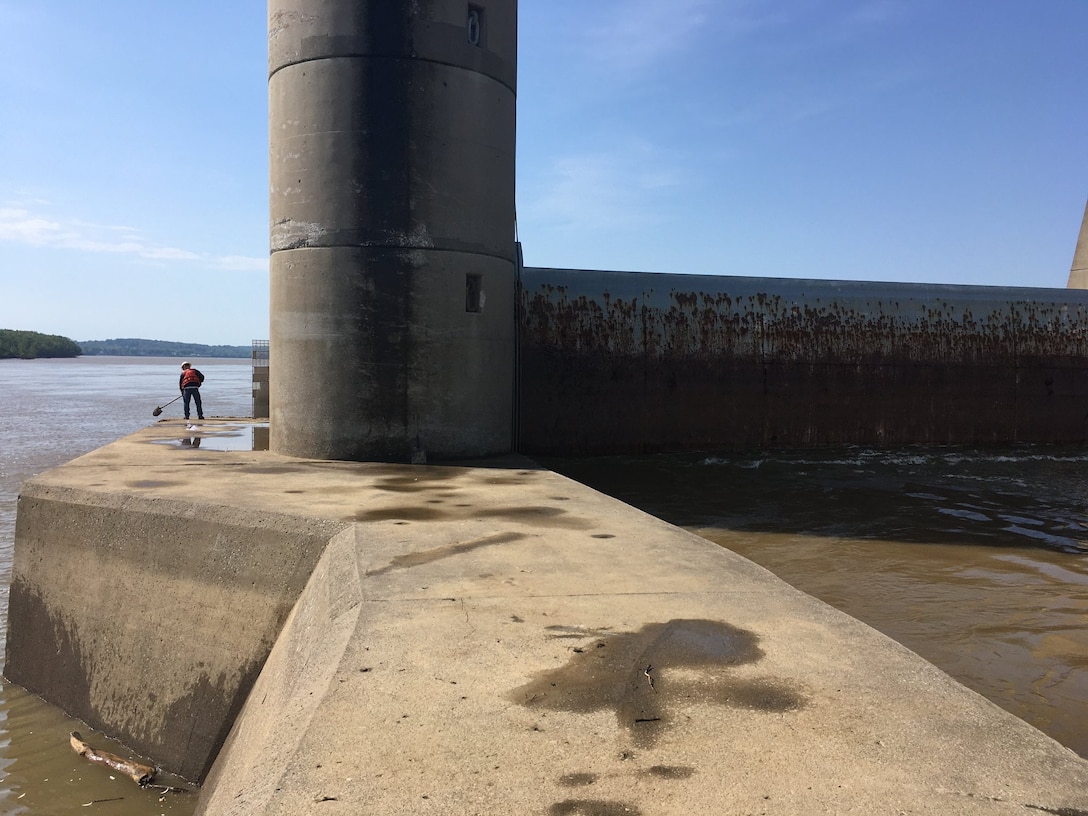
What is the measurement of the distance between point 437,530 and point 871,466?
25.9 ft

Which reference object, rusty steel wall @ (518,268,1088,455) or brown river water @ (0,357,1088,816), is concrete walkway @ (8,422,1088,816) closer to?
brown river water @ (0,357,1088,816)

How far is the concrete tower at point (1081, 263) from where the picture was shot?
55.1ft

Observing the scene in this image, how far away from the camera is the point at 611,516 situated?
5.69 metres

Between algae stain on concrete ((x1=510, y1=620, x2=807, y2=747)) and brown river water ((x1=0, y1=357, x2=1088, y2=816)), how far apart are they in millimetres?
1910

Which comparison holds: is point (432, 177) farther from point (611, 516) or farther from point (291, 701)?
point (291, 701)

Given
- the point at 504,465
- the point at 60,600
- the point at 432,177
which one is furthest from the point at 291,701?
the point at 432,177

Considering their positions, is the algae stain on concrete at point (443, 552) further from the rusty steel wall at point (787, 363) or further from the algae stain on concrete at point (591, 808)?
the rusty steel wall at point (787, 363)

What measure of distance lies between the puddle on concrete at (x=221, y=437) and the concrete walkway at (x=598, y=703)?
214 inches

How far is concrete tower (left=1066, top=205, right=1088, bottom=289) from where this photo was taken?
16.8 m

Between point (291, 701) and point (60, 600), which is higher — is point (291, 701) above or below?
above

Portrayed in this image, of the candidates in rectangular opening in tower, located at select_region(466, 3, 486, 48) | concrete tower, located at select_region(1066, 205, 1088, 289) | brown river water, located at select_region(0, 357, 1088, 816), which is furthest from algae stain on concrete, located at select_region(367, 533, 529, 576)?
concrete tower, located at select_region(1066, 205, 1088, 289)

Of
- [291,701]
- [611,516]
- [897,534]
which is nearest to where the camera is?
[291,701]

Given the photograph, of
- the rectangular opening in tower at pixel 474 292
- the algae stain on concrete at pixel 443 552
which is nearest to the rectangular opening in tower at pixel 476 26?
the rectangular opening in tower at pixel 474 292

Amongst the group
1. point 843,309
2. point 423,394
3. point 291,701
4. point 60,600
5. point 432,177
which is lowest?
point 60,600
